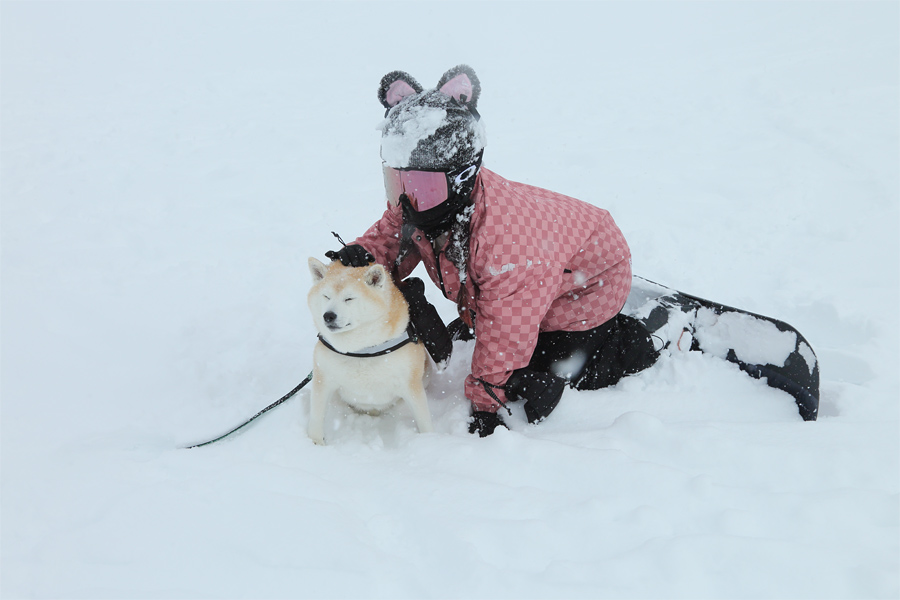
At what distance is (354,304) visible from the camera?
7.16 feet

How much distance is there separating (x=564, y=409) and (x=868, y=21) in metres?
10.0

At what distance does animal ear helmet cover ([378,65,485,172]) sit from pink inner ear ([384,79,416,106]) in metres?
0.03

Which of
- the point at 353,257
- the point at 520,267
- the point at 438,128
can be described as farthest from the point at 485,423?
the point at 438,128

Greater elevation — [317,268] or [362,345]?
[317,268]

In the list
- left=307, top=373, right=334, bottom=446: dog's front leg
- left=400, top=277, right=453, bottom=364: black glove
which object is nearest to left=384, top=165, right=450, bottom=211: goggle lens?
left=400, top=277, right=453, bottom=364: black glove

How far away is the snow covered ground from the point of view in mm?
1506

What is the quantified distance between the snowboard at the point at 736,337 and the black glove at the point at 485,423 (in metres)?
1.00

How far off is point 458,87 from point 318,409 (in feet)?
5.06

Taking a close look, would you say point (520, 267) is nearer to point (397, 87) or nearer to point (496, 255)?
point (496, 255)

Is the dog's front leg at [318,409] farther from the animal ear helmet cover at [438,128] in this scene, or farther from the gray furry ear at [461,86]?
the gray furry ear at [461,86]

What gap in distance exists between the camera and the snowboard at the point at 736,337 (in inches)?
99.2

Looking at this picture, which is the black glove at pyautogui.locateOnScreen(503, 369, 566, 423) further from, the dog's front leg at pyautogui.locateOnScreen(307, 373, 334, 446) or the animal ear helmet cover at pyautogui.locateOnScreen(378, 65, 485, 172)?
the animal ear helmet cover at pyautogui.locateOnScreen(378, 65, 485, 172)

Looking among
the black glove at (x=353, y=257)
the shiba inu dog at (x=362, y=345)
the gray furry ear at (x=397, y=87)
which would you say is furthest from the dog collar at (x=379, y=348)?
the gray furry ear at (x=397, y=87)

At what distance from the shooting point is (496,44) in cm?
911
